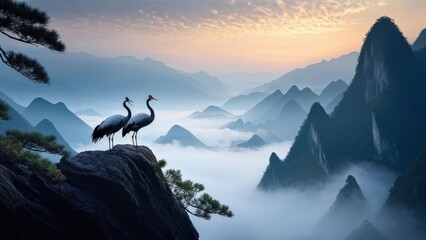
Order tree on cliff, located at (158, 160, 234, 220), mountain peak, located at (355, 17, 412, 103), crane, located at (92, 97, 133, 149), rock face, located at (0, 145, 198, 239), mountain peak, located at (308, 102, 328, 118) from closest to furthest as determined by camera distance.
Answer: rock face, located at (0, 145, 198, 239) → crane, located at (92, 97, 133, 149) → tree on cliff, located at (158, 160, 234, 220) → mountain peak, located at (355, 17, 412, 103) → mountain peak, located at (308, 102, 328, 118)

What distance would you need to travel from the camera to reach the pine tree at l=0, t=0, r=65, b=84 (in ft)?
34.9

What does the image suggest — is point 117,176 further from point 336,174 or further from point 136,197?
point 336,174

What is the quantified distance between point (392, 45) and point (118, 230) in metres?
122

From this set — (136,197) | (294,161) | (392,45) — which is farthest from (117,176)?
(294,161)

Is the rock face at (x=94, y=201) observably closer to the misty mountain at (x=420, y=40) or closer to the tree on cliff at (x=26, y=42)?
the tree on cliff at (x=26, y=42)

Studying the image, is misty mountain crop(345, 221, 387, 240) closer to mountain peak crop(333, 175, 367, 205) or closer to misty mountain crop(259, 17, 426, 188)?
mountain peak crop(333, 175, 367, 205)

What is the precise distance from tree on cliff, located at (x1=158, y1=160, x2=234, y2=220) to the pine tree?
825 cm

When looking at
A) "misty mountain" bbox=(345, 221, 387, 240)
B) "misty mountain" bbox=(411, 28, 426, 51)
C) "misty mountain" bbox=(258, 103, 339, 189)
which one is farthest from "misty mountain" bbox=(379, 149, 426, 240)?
"misty mountain" bbox=(411, 28, 426, 51)

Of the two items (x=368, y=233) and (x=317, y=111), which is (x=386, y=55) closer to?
(x=317, y=111)

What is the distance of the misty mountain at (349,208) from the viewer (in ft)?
292

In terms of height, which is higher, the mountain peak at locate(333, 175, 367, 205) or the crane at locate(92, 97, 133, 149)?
the mountain peak at locate(333, 175, 367, 205)

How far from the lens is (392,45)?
112m

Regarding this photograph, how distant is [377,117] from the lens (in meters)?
108

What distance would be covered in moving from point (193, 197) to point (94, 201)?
6744 millimetres
